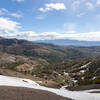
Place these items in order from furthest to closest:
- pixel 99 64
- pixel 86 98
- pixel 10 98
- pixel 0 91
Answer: pixel 99 64, pixel 86 98, pixel 0 91, pixel 10 98

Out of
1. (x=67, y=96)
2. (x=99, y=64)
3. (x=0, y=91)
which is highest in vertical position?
(x=0, y=91)

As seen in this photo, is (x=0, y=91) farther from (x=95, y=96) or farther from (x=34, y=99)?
(x=95, y=96)

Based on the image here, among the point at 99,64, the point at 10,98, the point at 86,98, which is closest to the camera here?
the point at 10,98

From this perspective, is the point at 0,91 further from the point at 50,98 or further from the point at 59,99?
the point at 59,99

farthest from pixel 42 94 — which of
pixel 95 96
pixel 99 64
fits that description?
pixel 99 64

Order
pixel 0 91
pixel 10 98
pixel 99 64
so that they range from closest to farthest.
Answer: pixel 10 98 < pixel 0 91 < pixel 99 64

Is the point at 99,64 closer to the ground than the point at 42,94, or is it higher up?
closer to the ground

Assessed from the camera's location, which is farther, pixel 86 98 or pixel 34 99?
pixel 86 98

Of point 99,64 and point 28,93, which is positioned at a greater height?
point 28,93

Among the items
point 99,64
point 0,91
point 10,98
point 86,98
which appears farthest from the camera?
point 99,64

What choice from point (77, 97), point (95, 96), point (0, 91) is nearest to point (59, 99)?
point (77, 97)
